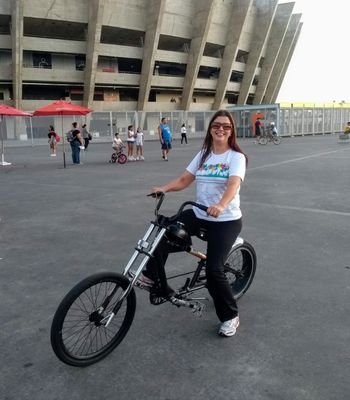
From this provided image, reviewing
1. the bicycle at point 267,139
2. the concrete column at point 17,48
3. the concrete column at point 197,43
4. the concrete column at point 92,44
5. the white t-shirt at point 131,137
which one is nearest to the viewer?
the white t-shirt at point 131,137

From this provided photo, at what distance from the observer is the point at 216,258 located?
3.04m

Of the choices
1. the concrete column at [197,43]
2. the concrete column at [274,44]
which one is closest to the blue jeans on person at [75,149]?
the concrete column at [197,43]

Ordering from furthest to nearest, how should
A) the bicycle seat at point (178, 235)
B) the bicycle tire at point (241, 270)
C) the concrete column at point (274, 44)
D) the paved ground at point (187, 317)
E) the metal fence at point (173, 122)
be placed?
the concrete column at point (274, 44), the metal fence at point (173, 122), the bicycle tire at point (241, 270), the bicycle seat at point (178, 235), the paved ground at point (187, 317)

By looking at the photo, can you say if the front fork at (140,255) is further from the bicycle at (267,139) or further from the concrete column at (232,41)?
the concrete column at (232,41)

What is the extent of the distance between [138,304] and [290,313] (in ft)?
4.53

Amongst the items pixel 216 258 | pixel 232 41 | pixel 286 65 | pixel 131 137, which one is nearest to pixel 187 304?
pixel 216 258

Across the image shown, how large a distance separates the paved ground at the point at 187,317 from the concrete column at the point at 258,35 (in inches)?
1904

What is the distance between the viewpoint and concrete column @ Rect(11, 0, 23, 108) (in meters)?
33.7

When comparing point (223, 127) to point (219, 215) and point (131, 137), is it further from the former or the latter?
point (131, 137)

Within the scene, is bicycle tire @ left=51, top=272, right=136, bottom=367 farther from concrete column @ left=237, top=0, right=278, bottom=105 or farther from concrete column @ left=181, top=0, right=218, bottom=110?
concrete column @ left=237, top=0, right=278, bottom=105

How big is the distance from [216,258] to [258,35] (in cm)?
5532

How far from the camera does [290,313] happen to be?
3.57 meters

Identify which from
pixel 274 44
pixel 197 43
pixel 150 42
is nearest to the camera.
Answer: pixel 150 42

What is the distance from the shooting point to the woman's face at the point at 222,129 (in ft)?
10.6
